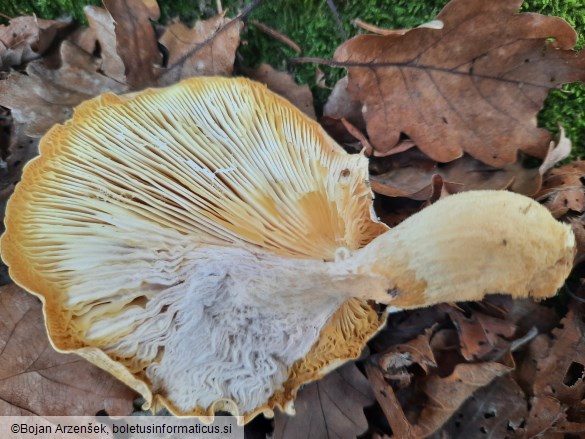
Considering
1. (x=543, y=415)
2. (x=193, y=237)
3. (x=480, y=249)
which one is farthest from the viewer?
(x=543, y=415)

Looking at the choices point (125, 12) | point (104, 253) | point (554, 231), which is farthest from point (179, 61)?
point (554, 231)

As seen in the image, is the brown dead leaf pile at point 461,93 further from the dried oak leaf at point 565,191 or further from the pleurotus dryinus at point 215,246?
the pleurotus dryinus at point 215,246

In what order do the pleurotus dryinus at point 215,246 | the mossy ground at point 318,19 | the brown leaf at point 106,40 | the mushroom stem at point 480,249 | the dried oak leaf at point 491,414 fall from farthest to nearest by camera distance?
the brown leaf at point 106,40 → the dried oak leaf at point 491,414 → the mossy ground at point 318,19 → the pleurotus dryinus at point 215,246 → the mushroom stem at point 480,249

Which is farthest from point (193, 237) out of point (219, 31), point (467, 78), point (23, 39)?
point (23, 39)

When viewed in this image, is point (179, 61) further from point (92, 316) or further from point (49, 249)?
point (92, 316)

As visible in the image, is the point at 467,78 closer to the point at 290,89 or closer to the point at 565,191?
the point at 565,191

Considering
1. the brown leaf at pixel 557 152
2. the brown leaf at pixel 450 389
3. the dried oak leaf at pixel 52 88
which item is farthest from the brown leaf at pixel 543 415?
the dried oak leaf at pixel 52 88

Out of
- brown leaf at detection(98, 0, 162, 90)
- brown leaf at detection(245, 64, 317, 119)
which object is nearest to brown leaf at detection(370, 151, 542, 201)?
brown leaf at detection(245, 64, 317, 119)
